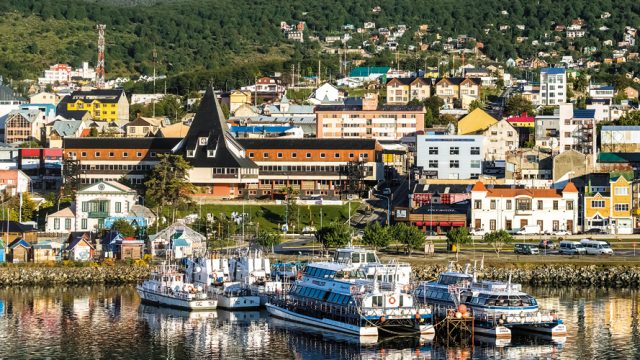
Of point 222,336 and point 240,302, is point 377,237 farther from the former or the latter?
point 222,336

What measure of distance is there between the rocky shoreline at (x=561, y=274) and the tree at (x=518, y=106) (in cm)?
6093

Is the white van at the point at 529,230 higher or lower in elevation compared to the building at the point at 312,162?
lower

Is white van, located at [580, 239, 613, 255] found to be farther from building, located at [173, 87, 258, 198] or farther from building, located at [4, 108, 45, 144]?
building, located at [4, 108, 45, 144]

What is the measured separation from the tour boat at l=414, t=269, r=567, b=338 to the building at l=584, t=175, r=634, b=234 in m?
31.3

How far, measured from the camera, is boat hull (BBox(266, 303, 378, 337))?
180 feet

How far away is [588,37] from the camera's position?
7840 inches

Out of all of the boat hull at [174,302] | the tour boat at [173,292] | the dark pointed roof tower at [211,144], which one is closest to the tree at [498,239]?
the tour boat at [173,292]

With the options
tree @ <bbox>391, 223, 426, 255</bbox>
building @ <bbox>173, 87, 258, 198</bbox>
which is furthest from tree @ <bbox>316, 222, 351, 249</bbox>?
building @ <bbox>173, 87, 258, 198</bbox>

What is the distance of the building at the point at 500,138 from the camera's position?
112219mm

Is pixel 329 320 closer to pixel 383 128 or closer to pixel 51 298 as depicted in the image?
pixel 51 298

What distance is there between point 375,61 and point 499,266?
328 feet

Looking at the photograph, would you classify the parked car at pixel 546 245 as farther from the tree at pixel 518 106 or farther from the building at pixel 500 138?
the tree at pixel 518 106

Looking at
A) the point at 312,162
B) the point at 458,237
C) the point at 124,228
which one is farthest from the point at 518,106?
the point at 124,228

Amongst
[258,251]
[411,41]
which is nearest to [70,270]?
[258,251]
